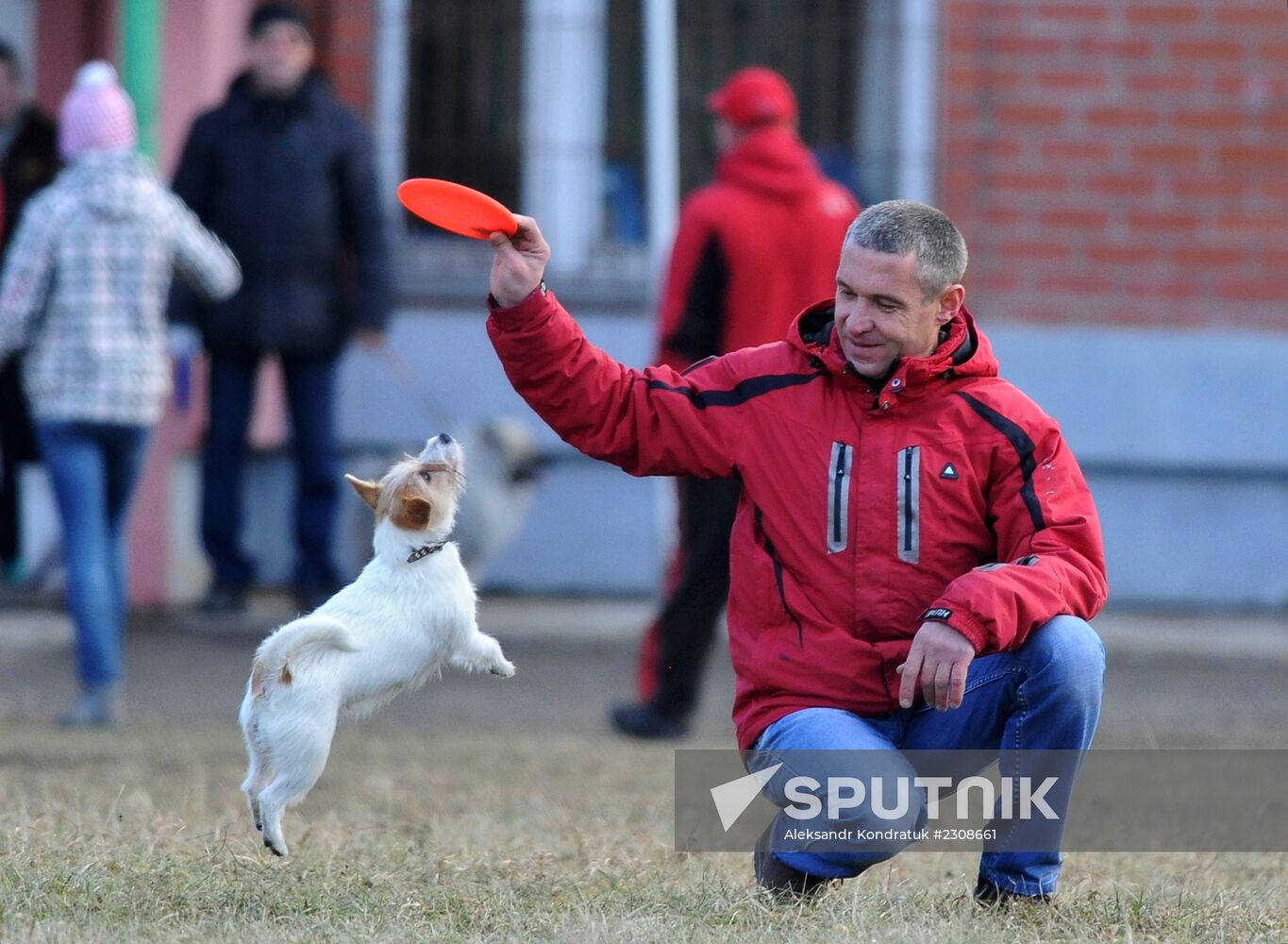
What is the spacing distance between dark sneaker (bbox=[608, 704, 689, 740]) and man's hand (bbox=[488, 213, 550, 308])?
3.18 meters

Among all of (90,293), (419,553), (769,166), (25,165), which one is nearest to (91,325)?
(90,293)

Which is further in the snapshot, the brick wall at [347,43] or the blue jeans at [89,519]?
the brick wall at [347,43]

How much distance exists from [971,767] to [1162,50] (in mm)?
6153

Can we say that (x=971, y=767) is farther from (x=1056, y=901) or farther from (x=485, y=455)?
(x=485, y=455)

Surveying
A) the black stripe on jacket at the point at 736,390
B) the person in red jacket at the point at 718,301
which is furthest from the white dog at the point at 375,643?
the person in red jacket at the point at 718,301

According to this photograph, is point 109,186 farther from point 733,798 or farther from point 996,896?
point 996,896

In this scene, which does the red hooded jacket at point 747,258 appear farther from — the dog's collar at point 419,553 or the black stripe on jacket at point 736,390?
the dog's collar at point 419,553

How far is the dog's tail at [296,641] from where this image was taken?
323 cm

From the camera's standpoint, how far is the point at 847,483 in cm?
359

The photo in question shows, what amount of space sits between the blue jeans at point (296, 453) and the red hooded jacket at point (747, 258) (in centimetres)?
203

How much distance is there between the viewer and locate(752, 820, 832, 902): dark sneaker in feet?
12.1

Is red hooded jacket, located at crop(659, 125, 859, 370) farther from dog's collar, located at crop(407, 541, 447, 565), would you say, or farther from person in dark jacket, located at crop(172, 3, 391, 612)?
dog's collar, located at crop(407, 541, 447, 565)

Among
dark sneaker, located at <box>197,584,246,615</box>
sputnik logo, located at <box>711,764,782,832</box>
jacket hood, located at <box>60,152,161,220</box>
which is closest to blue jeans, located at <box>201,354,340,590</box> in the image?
dark sneaker, located at <box>197,584,246,615</box>

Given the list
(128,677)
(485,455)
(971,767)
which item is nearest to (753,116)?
(485,455)
